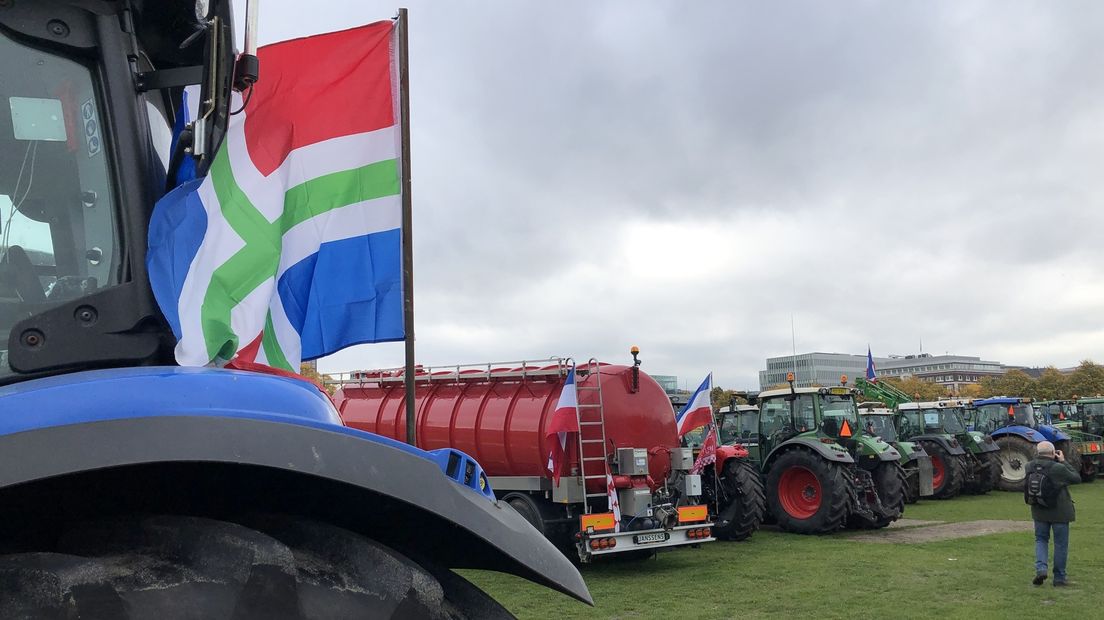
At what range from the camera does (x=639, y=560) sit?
11.2m

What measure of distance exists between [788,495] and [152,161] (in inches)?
502

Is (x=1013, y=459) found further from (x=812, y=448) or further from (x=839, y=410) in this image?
(x=812, y=448)

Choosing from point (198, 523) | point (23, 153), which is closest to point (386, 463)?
point (198, 523)

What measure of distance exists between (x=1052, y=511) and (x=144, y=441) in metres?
9.91

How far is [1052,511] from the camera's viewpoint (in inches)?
361

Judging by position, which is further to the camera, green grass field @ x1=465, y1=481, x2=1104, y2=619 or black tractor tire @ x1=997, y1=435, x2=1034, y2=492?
black tractor tire @ x1=997, y1=435, x2=1034, y2=492

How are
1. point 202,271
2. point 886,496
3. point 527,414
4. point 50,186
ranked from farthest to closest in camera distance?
point 886,496 < point 527,414 < point 202,271 < point 50,186

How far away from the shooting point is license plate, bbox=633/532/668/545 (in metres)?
9.84

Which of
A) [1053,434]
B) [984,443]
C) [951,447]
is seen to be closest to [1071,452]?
[1053,434]

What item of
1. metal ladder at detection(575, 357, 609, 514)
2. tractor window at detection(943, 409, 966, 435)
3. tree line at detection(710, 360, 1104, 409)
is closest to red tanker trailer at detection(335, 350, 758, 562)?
metal ladder at detection(575, 357, 609, 514)

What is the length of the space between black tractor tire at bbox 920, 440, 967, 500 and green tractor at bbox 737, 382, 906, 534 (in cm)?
485

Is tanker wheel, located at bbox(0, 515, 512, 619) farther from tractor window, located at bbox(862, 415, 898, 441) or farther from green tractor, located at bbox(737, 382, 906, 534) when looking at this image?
tractor window, located at bbox(862, 415, 898, 441)

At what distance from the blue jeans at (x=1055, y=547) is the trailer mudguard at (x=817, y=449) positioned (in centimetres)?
364

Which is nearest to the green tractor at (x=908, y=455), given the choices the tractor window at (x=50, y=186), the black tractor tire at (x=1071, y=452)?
the black tractor tire at (x=1071, y=452)
